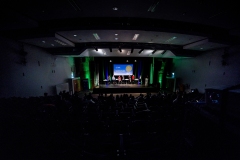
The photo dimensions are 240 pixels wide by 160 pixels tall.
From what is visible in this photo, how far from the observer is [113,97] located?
6836 millimetres

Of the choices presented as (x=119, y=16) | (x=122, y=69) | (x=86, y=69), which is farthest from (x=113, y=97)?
(x=122, y=69)

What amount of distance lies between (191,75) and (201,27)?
7.04 m

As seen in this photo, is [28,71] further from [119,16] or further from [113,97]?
[119,16]

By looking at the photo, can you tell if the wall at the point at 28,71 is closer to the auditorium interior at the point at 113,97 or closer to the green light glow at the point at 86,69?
the auditorium interior at the point at 113,97

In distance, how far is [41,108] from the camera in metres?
4.84

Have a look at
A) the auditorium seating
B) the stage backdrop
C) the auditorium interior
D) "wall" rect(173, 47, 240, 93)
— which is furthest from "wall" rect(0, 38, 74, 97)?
"wall" rect(173, 47, 240, 93)

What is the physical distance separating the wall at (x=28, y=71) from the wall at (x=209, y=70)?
13143 mm

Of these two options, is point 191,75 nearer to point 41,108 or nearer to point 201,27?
point 201,27

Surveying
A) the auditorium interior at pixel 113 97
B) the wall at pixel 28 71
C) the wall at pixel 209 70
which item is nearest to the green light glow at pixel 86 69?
the auditorium interior at pixel 113 97

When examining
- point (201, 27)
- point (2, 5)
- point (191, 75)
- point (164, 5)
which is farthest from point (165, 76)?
point (2, 5)

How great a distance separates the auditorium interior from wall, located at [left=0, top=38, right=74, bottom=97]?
0.21 feet

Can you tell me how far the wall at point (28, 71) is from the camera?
650 cm

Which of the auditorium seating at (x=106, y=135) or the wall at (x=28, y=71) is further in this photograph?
the wall at (x=28, y=71)

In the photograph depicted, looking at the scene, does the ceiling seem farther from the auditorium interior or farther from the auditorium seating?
the auditorium seating
